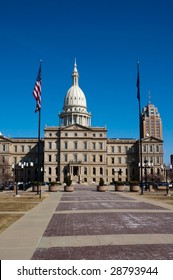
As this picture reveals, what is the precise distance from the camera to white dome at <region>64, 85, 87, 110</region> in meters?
155

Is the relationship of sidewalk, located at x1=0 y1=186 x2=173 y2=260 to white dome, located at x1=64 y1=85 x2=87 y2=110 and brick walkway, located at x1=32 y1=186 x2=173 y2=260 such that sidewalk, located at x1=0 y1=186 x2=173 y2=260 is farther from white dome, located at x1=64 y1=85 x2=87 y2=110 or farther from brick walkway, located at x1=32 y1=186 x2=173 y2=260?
white dome, located at x1=64 y1=85 x2=87 y2=110

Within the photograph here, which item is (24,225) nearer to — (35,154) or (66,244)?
(66,244)

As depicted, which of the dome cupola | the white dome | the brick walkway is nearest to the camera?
the brick walkway

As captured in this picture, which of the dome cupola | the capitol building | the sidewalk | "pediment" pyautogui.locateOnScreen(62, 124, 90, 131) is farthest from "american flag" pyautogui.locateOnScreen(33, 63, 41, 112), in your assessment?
the dome cupola

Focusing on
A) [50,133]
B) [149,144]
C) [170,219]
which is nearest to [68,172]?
[50,133]

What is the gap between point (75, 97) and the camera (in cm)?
15675

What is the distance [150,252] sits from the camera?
936 centimetres

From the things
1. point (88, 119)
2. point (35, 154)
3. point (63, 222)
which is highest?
point (88, 119)

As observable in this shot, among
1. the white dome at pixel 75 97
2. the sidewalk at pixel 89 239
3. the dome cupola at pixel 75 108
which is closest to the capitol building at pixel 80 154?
the dome cupola at pixel 75 108

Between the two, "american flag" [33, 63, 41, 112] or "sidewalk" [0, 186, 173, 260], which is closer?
"sidewalk" [0, 186, 173, 260]

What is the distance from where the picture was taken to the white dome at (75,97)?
6113 inches

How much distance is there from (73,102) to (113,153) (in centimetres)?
2948

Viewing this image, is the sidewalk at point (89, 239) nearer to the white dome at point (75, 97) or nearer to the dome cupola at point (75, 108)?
the dome cupola at point (75, 108)

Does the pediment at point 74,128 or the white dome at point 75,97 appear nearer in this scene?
the pediment at point 74,128
